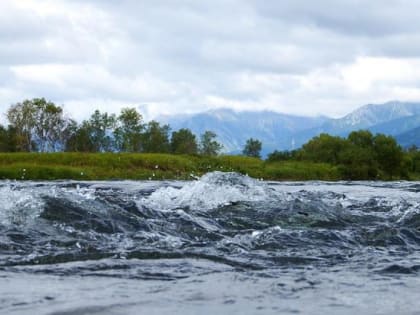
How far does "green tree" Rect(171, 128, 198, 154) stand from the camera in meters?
130

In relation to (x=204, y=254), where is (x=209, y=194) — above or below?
above

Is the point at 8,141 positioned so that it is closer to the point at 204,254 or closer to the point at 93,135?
the point at 93,135

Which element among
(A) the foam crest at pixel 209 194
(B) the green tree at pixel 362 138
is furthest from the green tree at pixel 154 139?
(A) the foam crest at pixel 209 194

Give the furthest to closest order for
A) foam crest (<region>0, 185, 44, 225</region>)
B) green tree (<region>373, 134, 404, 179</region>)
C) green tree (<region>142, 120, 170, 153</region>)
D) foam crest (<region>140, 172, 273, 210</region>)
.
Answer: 1. green tree (<region>142, 120, 170, 153</region>)
2. green tree (<region>373, 134, 404, 179</region>)
3. foam crest (<region>140, 172, 273, 210</region>)
4. foam crest (<region>0, 185, 44, 225</region>)

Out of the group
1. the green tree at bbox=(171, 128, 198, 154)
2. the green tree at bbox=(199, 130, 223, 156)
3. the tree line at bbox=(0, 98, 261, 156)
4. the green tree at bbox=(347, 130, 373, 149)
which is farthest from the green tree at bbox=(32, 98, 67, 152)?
the green tree at bbox=(347, 130, 373, 149)

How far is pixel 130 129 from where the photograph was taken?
398 feet

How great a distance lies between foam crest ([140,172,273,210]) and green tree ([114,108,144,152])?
10301cm

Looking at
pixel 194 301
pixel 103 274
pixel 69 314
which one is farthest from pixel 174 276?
pixel 69 314

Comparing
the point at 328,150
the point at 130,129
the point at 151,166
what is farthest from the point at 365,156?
the point at 130,129

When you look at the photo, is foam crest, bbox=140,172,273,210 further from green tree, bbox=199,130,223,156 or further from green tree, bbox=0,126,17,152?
green tree, bbox=199,130,223,156

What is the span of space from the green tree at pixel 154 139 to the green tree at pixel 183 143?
6.90ft

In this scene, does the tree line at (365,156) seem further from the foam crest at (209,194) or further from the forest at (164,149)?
the foam crest at (209,194)

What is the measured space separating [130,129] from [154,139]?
6.57 meters

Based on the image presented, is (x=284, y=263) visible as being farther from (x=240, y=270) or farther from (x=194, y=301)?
(x=194, y=301)
